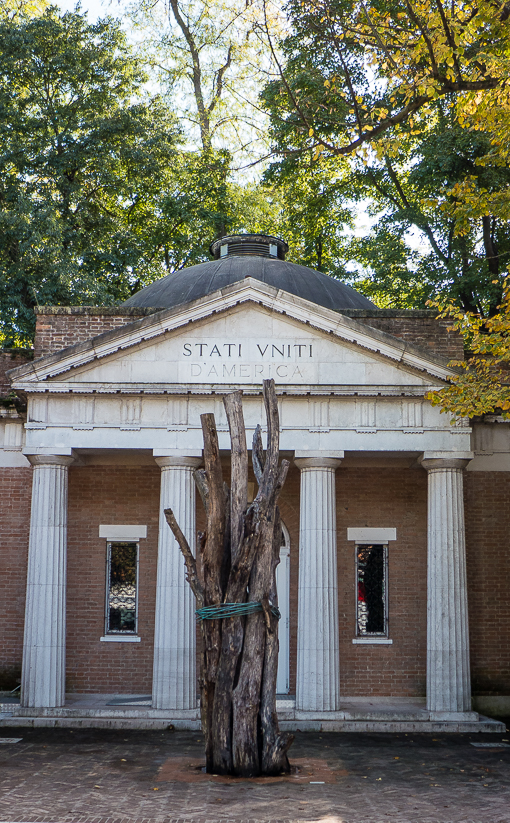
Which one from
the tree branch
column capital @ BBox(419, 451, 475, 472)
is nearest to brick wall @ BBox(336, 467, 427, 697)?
column capital @ BBox(419, 451, 475, 472)

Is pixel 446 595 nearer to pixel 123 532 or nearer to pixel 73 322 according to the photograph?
pixel 123 532

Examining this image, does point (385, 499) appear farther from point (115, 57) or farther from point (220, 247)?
point (115, 57)

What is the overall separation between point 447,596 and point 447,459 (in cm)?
269

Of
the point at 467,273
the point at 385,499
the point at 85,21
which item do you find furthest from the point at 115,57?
the point at 385,499

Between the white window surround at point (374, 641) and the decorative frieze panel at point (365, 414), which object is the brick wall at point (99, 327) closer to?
the decorative frieze panel at point (365, 414)

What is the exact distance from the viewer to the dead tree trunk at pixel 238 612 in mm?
11703

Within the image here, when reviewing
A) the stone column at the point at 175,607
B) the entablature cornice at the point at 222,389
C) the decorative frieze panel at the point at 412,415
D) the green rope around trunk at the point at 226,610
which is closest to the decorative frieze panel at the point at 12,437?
the entablature cornice at the point at 222,389

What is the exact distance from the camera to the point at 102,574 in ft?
64.0

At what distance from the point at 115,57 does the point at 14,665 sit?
21.6 meters

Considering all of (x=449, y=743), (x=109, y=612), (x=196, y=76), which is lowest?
(x=449, y=743)

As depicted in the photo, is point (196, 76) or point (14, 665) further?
point (196, 76)

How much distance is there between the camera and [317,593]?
55.7 ft

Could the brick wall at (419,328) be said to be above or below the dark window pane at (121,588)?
above

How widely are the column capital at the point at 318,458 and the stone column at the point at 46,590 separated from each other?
4698mm
